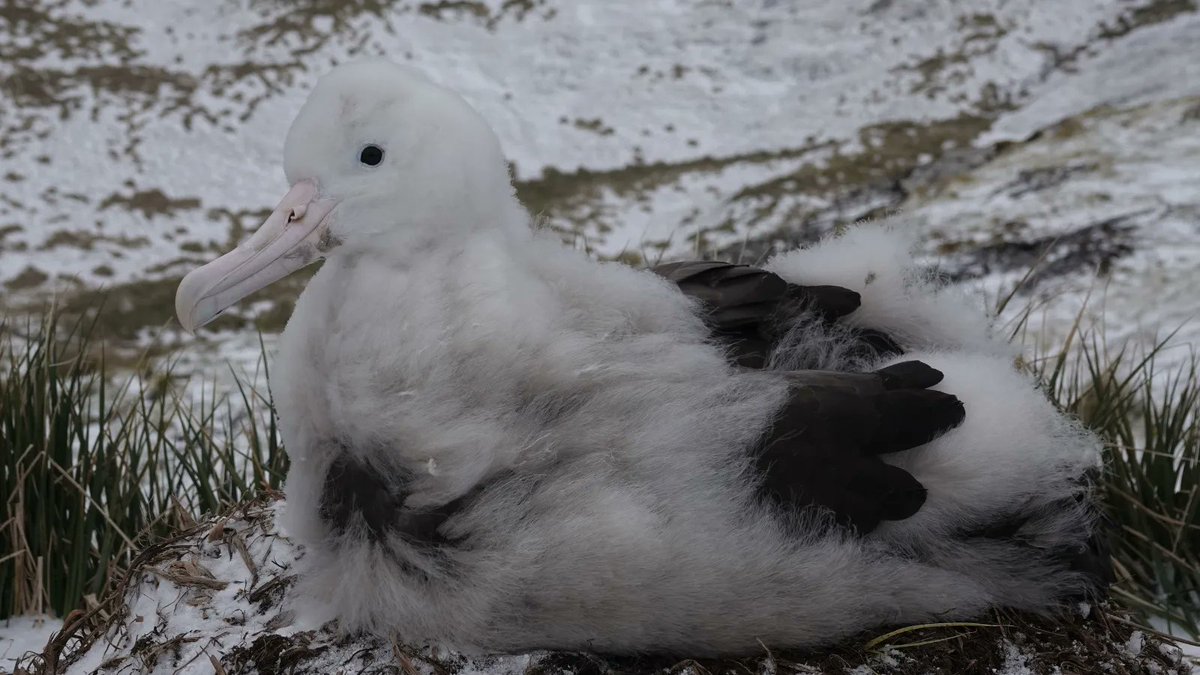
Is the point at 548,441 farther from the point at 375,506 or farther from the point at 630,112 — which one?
the point at 630,112

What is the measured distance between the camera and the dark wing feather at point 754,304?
2018 millimetres

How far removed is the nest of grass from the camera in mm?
1802

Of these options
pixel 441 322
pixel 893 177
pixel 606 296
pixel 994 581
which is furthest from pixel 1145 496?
pixel 893 177

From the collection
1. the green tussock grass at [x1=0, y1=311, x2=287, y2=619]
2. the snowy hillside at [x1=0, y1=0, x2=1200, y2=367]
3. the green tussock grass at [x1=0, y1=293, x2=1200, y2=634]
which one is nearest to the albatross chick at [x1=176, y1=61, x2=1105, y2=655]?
the green tussock grass at [x1=0, y1=293, x2=1200, y2=634]

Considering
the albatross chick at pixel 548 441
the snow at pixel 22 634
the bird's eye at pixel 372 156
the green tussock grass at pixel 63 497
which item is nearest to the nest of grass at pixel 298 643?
the albatross chick at pixel 548 441

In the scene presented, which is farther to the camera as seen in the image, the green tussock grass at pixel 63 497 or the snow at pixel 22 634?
the green tussock grass at pixel 63 497

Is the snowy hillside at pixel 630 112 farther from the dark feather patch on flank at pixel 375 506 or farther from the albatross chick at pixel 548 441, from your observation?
the dark feather patch on flank at pixel 375 506

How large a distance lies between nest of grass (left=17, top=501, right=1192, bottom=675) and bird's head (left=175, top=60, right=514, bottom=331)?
643 mm

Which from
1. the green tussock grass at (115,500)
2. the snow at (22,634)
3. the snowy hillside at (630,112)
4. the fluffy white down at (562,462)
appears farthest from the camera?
the snowy hillside at (630,112)

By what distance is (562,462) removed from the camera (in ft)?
5.70

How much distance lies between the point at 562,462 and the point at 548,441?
5cm

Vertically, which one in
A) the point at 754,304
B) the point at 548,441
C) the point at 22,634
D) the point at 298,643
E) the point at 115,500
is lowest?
the point at 22,634

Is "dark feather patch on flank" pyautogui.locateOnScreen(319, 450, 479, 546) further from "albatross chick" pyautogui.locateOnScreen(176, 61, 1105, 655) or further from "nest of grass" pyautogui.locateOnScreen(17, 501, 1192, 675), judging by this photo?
"nest of grass" pyautogui.locateOnScreen(17, 501, 1192, 675)

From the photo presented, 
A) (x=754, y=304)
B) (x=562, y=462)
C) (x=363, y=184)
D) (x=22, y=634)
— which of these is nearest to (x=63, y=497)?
(x=22, y=634)
